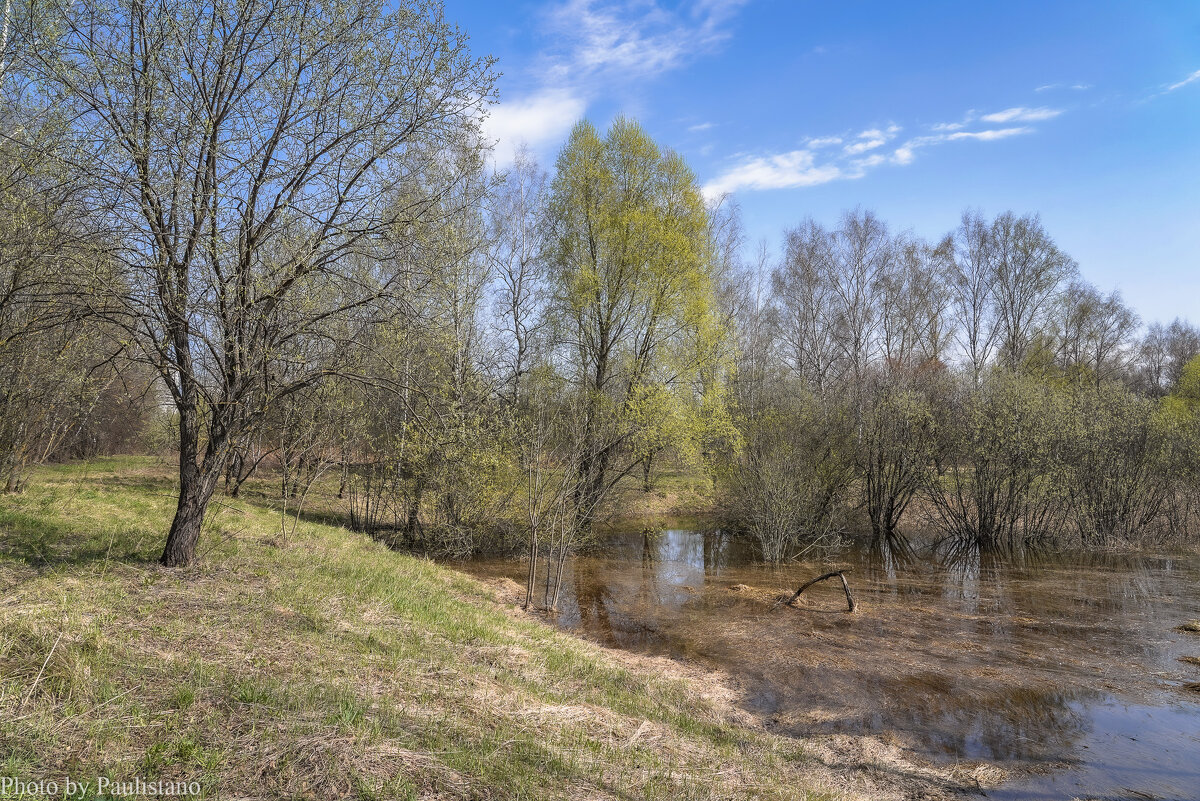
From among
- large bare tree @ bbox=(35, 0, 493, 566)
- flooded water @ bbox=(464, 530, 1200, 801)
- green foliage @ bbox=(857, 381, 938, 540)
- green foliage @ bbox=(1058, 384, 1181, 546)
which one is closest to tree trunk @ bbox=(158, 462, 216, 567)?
large bare tree @ bbox=(35, 0, 493, 566)

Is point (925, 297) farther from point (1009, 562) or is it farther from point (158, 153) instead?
point (158, 153)

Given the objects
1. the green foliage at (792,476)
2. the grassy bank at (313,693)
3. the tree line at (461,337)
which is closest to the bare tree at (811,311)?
the tree line at (461,337)

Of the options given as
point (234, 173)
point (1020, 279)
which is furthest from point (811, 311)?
point (234, 173)

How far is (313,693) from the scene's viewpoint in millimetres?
4316

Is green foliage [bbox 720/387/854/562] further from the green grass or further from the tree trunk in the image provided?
the tree trunk

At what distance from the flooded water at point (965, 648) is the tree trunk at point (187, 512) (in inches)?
250

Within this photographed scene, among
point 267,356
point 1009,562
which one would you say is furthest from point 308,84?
point 1009,562

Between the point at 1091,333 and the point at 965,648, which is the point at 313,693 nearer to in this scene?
the point at 965,648

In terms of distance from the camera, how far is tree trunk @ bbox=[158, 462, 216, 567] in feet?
22.4

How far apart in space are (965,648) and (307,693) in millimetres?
10149

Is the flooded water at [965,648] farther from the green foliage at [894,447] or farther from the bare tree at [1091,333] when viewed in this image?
the bare tree at [1091,333]

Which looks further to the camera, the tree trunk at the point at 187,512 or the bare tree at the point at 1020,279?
the bare tree at the point at 1020,279

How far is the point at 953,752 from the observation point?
673cm

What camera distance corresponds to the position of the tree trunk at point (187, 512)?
22.4ft
